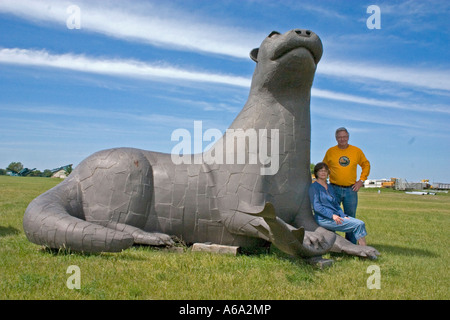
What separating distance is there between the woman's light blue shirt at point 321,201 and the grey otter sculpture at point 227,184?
9cm

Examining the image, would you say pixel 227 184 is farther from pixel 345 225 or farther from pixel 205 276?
pixel 345 225

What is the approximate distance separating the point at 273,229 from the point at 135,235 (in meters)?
1.79

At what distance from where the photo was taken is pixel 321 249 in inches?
180

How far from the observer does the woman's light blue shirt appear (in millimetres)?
5223

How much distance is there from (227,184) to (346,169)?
208 centimetres

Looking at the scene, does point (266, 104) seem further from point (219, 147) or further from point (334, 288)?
point (334, 288)

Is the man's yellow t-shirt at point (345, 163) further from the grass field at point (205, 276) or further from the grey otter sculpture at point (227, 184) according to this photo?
the grass field at point (205, 276)

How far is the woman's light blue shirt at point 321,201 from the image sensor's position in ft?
17.1

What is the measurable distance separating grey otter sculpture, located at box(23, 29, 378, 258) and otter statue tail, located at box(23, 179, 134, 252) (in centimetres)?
23

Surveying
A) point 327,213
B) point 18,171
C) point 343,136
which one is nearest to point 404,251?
point 327,213

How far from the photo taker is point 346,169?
6090 millimetres

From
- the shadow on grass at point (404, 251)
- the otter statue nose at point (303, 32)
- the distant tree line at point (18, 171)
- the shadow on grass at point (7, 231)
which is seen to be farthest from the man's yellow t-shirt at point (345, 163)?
the distant tree line at point (18, 171)
